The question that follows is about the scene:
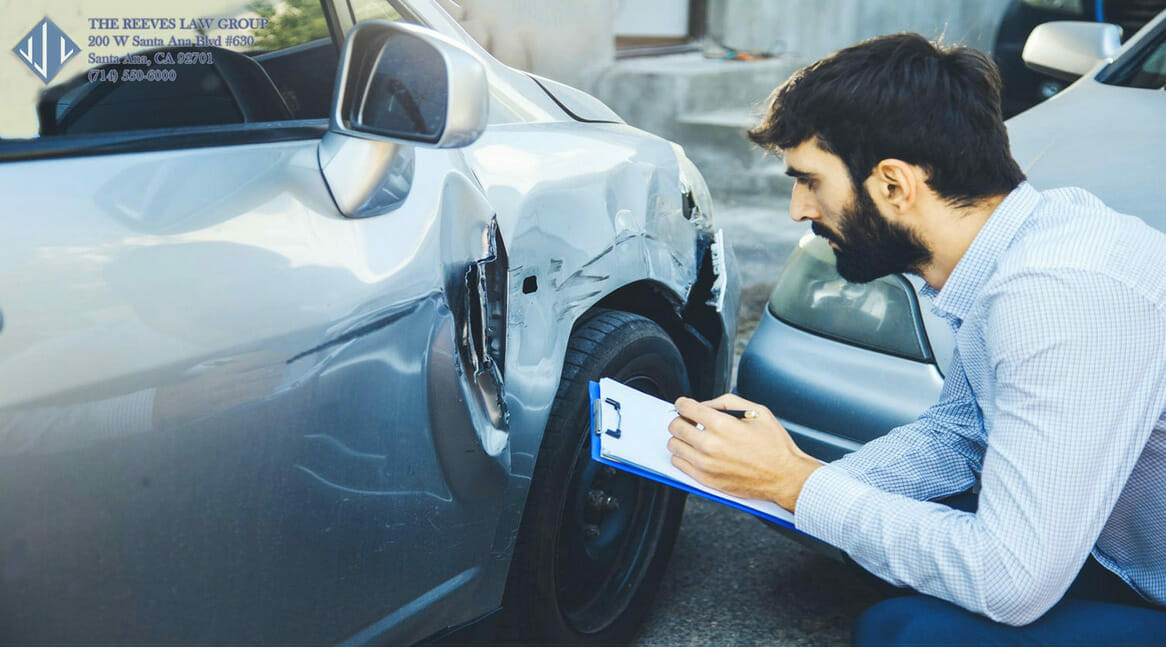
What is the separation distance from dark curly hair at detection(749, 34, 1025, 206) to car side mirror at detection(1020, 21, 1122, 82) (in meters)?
2.00

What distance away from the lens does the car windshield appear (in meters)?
3.02

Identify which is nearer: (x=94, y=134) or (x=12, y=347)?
(x=12, y=347)

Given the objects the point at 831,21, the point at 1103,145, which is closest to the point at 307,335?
the point at 1103,145

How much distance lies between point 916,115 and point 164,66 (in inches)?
49.0

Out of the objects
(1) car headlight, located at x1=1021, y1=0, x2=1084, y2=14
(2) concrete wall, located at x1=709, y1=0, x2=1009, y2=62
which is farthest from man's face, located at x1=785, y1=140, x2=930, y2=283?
(1) car headlight, located at x1=1021, y1=0, x2=1084, y2=14

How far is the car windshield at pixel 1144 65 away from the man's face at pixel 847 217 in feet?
5.92

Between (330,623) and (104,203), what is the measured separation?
0.68 metres

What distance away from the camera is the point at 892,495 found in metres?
1.52

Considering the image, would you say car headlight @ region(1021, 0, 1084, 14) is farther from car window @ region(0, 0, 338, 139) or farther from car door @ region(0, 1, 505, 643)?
car door @ region(0, 1, 505, 643)

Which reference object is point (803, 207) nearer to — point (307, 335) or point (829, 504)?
point (829, 504)

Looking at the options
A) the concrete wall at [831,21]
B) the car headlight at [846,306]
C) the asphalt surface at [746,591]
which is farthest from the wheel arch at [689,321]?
the concrete wall at [831,21]

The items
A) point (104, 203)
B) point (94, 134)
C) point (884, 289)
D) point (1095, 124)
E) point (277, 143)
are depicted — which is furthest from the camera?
point (1095, 124)

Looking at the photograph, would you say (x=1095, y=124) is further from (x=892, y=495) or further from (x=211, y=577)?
(x=211, y=577)

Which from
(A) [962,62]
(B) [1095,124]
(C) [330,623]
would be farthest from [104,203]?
(B) [1095,124]
